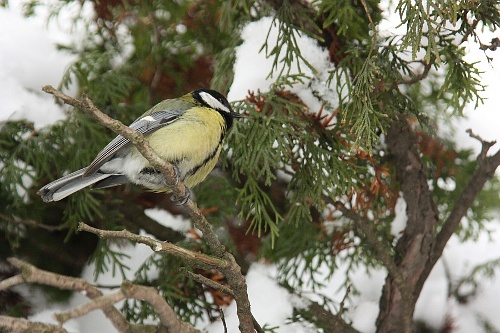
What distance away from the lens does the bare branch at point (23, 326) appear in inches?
48.8

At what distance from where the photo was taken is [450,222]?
222cm

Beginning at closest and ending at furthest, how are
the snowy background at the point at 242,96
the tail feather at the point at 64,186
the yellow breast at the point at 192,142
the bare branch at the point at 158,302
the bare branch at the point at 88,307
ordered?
the bare branch at the point at 88,307
the bare branch at the point at 158,302
the tail feather at the point at 64,186
the yellow breast at the point at 192,142
the snowy background at the point at 242,96

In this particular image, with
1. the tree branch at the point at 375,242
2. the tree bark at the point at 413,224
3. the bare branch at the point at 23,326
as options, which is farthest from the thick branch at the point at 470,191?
the bare branch at the point at 23,326

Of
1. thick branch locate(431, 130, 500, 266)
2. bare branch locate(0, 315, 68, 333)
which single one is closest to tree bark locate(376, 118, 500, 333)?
thick branch locate(431, 130, 500, 266)

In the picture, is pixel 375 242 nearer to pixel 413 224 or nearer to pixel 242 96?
pixel 413 224

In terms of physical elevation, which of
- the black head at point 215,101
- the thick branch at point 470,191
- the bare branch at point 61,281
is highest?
the thick branch at point 470,191

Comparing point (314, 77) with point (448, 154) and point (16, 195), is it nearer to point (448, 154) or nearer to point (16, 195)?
point (448, 154)

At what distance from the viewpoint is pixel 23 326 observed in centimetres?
127

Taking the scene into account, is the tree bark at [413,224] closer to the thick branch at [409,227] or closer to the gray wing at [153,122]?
the thick branch at [409,227]

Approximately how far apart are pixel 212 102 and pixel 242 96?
129mm

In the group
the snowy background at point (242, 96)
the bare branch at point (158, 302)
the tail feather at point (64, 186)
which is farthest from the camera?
the snowy background at point (242, 96)

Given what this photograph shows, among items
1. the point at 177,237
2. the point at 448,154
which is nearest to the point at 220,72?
the point at 177,237

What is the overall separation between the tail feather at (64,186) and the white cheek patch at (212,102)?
0.43 meters

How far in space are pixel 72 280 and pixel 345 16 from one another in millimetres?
1114
